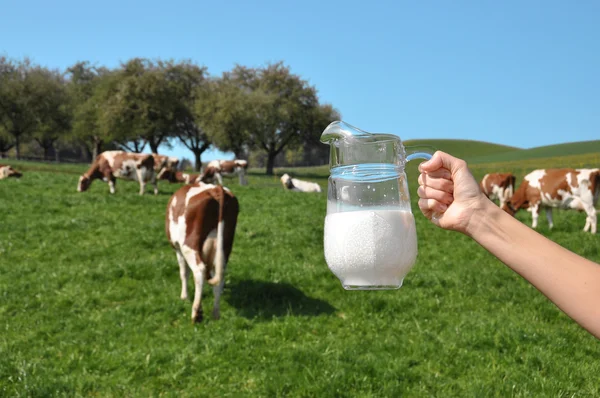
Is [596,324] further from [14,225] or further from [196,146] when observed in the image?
[196,146]

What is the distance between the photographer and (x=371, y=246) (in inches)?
84.6

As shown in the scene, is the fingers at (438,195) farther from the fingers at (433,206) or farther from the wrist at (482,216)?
the wrist at (482,216)

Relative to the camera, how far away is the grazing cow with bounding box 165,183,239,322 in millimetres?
7770

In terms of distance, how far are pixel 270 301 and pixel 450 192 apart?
21.2 ft

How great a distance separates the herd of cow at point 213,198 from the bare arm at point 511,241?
5.60 m

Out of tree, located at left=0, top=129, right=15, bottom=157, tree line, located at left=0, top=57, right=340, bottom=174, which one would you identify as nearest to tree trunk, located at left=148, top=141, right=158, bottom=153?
tree line, located at left=0, top=57, right=340, bottom=174

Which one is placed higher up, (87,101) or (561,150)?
(87,101)

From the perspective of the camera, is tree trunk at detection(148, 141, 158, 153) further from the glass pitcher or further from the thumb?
the thumb

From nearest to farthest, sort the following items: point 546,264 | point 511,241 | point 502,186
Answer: point 546,264, point 511,241, point 502,186

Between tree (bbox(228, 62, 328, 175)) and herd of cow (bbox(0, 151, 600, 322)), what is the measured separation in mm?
21550

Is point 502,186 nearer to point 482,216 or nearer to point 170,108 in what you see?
point 482,216

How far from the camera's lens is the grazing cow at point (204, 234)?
7.77 metres

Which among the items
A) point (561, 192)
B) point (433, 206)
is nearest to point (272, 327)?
point (433, 206)

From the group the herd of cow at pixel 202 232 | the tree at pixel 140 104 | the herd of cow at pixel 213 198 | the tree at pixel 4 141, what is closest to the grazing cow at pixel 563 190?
the herd of cow at pixel 213 198
